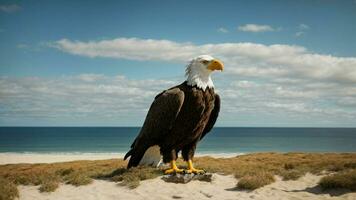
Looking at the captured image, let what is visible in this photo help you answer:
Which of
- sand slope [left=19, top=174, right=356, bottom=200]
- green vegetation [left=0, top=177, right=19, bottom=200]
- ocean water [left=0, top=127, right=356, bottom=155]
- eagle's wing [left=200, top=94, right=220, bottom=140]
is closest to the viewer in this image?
green vegetation [left=0, top=177, right=19, bottom=200]

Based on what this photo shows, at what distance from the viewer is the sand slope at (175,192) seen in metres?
8.34

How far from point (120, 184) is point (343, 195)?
5.52 metres

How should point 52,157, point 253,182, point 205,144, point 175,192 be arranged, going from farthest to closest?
point 205,144 < point 52,157 < point 253,182 < point 175,192

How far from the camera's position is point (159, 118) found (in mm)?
8414

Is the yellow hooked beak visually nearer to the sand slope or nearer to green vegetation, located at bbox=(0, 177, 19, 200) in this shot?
the sand slope

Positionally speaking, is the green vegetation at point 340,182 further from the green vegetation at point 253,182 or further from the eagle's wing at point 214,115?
the eagle's wing at point 214,115

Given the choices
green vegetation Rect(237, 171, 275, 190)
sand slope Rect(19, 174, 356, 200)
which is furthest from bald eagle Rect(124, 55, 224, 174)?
green vegetation Rect(237, 171, 275, 190)

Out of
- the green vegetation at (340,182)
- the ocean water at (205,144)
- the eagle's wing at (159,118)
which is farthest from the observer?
the ocean water at (205,144)

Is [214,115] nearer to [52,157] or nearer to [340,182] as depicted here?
[340,182]

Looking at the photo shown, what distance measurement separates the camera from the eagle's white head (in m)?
8.20

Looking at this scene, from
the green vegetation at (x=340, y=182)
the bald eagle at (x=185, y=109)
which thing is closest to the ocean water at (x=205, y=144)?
the green vegetation at (x=340, y=182)

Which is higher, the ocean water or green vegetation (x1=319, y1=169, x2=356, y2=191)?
green vegetation (x1=319, y1=169, x2=356, y2=191)

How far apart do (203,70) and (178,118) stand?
1.25m

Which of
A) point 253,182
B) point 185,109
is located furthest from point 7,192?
point 253,182
